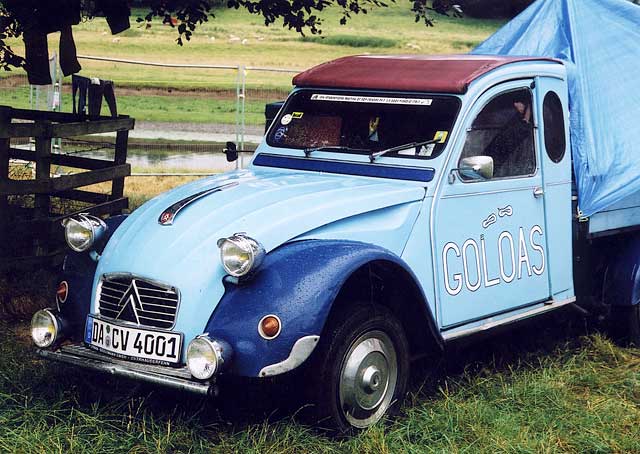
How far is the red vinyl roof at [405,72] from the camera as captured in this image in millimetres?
5773

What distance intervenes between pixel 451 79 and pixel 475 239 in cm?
93

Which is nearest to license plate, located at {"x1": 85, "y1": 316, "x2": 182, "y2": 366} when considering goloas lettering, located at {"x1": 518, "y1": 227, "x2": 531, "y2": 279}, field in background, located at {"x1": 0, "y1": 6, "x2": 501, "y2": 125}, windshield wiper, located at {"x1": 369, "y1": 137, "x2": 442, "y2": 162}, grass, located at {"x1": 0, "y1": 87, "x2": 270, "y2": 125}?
windshield wiper, located at {"x1": 369, "y1": 137, "x2": 442, "y2": 162}

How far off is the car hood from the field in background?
1924 centimetres

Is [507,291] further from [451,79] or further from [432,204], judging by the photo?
[451,79]

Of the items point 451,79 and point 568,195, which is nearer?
point 451,79

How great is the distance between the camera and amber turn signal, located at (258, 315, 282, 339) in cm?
456

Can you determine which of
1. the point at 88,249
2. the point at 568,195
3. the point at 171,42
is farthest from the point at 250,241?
the point at 171,42

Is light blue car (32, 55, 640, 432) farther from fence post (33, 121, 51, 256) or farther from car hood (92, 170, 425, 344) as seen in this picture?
fence post (33, 121, 51, 256)

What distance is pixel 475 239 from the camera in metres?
5.62

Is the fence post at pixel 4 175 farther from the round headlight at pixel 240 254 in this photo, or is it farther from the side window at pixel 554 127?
the side window at pixel 554 127

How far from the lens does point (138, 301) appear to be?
4.86m

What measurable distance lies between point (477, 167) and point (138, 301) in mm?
1939

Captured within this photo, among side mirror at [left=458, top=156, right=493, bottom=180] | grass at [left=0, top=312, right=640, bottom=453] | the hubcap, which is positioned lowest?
grass at [left=0, top=312, right=640, bottom=453]

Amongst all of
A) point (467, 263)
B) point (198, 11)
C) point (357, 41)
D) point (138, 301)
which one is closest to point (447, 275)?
point (467, 263)
